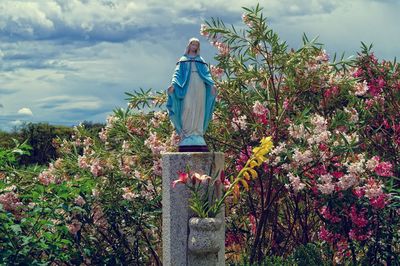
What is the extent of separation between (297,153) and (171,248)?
79.6 inches

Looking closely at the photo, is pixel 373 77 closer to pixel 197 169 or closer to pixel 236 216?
pixel 236 216

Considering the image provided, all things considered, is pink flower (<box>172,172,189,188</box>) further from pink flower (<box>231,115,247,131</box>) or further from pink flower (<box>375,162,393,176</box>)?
pink flower (<box>375,162,393,176</box>)

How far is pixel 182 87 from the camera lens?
23.6ft

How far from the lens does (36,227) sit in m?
8.49

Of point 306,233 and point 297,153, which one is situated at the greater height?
point 297,153

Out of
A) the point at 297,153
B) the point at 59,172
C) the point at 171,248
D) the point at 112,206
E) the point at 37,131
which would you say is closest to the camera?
the point at 171,248

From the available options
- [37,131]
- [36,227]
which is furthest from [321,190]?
[37,131]

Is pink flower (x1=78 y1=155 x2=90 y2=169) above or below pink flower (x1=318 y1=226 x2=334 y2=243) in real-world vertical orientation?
above

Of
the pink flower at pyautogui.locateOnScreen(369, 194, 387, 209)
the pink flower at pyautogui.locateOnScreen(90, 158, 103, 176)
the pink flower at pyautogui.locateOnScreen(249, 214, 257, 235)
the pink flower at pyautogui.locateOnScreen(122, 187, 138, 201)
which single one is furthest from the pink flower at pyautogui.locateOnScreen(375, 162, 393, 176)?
the pink flower at pyautogui.locateOnScreen(90, 158, 103, 176)

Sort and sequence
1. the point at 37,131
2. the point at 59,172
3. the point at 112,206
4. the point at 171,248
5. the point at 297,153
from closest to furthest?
the point at 171,248, the point at 297,153, the point at 112,206, the point at 59,172, the point at 37,131

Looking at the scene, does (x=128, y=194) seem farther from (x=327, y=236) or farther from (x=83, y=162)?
(x=327, y=236)

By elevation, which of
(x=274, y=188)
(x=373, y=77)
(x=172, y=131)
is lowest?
(x=274, y=188)

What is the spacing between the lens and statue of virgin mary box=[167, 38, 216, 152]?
7211mm

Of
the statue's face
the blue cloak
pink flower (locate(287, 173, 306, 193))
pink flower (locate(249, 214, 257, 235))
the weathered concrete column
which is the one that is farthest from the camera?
pink flower (locate(249, 214, 257, 235))
